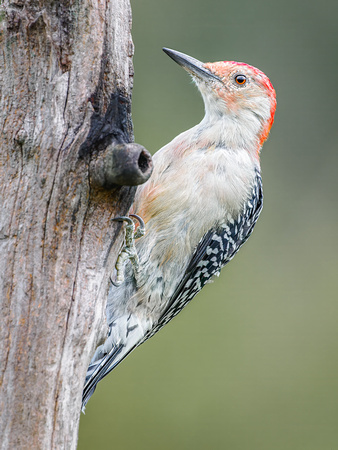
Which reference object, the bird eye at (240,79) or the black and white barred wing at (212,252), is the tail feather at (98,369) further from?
the bird eye at (240,79)

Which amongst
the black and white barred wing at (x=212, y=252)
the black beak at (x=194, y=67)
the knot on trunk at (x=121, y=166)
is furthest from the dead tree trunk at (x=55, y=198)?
the black beak at (x=194, y=67)

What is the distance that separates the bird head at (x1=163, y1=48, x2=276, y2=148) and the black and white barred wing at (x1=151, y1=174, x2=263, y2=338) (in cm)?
32

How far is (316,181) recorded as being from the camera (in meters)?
5.95

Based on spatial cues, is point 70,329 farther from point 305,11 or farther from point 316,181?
point 305,11

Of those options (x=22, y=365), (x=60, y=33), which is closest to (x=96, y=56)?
(x=60, y=33)

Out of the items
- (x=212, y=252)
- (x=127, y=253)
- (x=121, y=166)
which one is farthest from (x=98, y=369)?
(x=121, y=166)

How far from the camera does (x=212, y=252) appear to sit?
2.98 meters

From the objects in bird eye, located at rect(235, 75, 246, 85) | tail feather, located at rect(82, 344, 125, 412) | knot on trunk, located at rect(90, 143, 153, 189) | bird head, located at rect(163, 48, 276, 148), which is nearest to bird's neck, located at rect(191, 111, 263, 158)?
bird head, located at rect(163, 48, 276, 148)

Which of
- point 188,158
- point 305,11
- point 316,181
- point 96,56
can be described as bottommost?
point 96,56

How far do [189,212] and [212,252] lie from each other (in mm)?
297

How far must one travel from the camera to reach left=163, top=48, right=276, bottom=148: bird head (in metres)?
3.10

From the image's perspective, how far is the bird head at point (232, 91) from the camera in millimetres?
3102

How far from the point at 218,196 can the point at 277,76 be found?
370cm

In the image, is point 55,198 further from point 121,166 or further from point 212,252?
point 212,252
